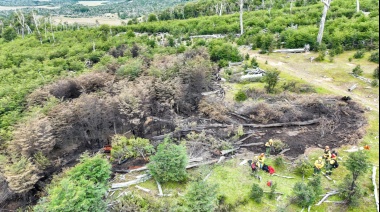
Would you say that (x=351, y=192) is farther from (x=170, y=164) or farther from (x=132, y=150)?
(x=132, y=150)

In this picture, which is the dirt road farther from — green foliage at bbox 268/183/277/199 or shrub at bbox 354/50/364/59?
green foliage at bbox 268/183/277/199

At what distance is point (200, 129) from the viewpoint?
14656mm

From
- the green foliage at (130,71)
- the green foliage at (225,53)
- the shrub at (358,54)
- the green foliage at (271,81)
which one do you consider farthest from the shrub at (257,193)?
the shrub at (358,54)

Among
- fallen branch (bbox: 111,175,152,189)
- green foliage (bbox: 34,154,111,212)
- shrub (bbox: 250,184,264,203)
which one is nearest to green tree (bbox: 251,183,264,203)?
shrub (bbox: 250,184,264,203)

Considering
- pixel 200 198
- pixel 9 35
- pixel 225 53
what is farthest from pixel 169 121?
pixel 9 35

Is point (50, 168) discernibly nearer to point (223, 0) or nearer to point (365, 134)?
point (365, 134)

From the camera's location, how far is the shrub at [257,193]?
9906 mm

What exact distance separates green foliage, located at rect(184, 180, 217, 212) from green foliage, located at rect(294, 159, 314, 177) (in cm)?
428

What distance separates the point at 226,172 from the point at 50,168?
7.68m

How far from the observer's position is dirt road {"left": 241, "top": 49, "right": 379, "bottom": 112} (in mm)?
16587

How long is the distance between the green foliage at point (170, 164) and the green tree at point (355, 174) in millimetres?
5708

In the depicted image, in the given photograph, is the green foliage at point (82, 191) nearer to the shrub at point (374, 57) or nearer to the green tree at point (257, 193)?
the green tree at point (257, 193)

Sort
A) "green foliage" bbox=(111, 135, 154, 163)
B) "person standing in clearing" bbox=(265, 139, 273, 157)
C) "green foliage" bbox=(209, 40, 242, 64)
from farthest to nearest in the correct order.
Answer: "green foliage" bbox=(209, 40, 242, 64) < "green foliage" bbox=(111, 135, 154, 163) < "person standing in clearing" bbox=(265, 139, 273, 157)

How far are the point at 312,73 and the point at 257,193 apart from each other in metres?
13.6
